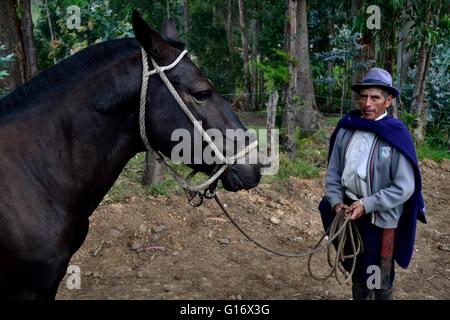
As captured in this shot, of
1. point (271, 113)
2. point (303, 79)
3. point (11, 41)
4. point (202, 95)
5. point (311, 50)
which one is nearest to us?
point (202, 95)

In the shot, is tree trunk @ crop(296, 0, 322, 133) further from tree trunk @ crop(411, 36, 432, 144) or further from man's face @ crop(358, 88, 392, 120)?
man's face @ crop(358, 88, 392, 120)

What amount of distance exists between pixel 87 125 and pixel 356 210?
1.75 m

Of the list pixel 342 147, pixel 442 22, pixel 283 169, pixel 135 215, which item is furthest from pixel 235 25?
pixel 342 147

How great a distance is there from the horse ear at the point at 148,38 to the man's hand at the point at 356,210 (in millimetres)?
1570

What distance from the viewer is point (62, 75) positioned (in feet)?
7.21

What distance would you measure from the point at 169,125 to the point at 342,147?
137 cm

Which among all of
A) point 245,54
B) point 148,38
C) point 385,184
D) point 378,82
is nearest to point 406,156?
point 385,184

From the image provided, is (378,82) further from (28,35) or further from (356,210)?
(28,35)

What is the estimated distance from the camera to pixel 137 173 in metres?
6.64

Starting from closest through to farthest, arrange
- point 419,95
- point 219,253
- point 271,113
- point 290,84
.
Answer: point 219,253 < point 271,113 < point 290,84 < point 419,95

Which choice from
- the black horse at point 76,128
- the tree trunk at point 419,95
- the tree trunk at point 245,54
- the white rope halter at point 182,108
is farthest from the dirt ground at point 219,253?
the tree trunk at point 245,54

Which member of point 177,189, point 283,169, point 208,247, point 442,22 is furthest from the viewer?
point 442,22

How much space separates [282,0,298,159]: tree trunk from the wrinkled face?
543cm

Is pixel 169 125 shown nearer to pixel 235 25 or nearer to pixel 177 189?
pixel 177 189
